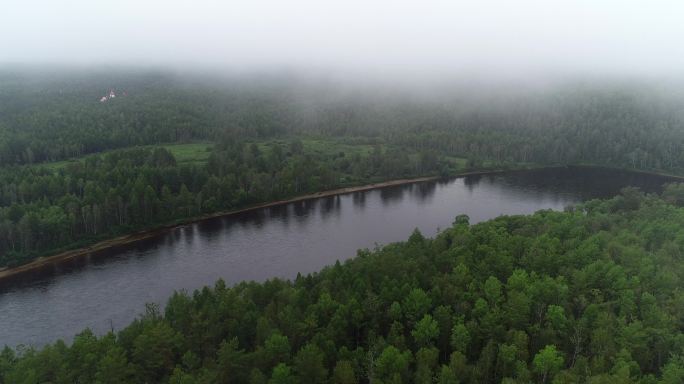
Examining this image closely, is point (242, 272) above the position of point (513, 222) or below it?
below

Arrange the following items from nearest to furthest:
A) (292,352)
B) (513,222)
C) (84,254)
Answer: (292,352) < (513,222) < (84,254)

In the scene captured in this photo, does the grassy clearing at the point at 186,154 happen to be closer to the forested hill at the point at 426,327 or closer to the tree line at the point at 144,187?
the tree line at the point at 144,187

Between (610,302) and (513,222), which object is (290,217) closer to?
(513,222)

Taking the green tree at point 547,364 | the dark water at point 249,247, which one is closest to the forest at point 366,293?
the green tree at point 547,364

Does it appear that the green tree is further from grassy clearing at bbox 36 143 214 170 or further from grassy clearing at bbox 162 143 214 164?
grassy clearing at bbox 162 143 214 164

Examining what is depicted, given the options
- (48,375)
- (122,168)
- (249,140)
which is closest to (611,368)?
(48,375)
